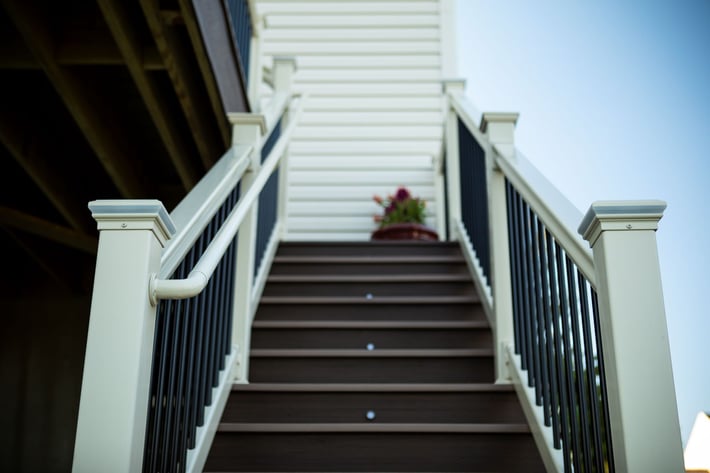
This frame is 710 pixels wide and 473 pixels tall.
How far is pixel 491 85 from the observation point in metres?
6.42

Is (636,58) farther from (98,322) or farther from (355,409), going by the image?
(98,322)

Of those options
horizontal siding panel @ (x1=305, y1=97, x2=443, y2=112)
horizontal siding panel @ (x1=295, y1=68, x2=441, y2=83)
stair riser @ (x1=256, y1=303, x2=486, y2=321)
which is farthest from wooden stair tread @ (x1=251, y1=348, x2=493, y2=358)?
horizontal siding panel @ (x1=295, y1=68, x2=441, y2=83)

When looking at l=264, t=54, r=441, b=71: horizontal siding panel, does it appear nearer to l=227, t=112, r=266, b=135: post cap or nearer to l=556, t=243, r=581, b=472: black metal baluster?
l=227, t=112, r=266, b=135: post cap

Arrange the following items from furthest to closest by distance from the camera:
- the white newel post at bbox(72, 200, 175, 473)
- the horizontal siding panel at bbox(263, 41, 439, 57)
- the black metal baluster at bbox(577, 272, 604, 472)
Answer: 1. the horizontal siding panel at bbox(263, 41, 439, 57)
2. the black metal baluster at bbox(577, 272, 604, 472)
3. the white newel post at bbox(72, 200, 175, 473)

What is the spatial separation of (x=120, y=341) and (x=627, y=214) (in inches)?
38.5

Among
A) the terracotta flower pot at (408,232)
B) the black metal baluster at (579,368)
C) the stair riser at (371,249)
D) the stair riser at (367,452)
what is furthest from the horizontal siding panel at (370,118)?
the black metal baluster at (579,368)

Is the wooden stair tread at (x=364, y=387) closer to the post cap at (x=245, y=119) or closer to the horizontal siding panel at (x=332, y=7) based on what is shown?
the post cap at (x=245, y=119)

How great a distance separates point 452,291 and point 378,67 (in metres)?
2.79

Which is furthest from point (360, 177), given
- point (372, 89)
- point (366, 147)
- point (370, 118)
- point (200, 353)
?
point (200, 353)

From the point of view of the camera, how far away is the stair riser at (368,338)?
2887 millimetres

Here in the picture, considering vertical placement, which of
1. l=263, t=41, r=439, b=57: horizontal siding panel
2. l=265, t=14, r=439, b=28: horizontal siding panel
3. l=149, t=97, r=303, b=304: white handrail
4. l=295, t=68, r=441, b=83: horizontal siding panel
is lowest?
l=149, t=97, r=303, b=304: white handrail

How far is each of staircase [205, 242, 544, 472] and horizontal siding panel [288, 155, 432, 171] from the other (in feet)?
5.20

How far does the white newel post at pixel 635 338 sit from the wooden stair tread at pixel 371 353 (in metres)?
1.31

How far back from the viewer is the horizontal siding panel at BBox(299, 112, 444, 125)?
215 inches
